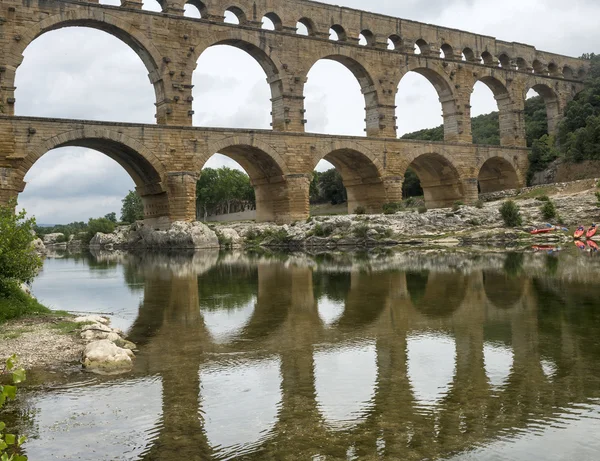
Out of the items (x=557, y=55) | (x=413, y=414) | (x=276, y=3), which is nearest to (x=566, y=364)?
(x=413, y=414)

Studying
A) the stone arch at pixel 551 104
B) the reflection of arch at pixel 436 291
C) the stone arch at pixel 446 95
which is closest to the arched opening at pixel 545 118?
the stone arch at pixel 551 104

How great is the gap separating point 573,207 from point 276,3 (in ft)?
58.9

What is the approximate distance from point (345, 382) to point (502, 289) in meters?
7.26

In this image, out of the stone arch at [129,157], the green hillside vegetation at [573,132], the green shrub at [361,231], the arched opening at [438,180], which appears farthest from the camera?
the green hillside vegetation at [573,132]

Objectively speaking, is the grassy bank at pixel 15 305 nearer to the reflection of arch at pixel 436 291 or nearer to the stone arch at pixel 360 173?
the reflection of arch at pixel 436 291

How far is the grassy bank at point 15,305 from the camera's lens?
970 cm

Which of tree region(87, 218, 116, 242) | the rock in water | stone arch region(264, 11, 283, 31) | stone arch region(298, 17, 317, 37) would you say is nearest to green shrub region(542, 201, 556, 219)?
stone arch region(298, 17, 317, 37)

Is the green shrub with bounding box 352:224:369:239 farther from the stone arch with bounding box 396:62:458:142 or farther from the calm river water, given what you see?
the calm river water

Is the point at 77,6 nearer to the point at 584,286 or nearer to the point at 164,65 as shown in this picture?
the point at 164,65

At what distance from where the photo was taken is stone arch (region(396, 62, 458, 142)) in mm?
38219

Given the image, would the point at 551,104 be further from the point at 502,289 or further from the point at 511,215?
the point at 502,289

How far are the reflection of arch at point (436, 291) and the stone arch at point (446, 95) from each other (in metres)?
24.6

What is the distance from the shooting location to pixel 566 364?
21.4ft

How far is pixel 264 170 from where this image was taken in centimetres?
3303
